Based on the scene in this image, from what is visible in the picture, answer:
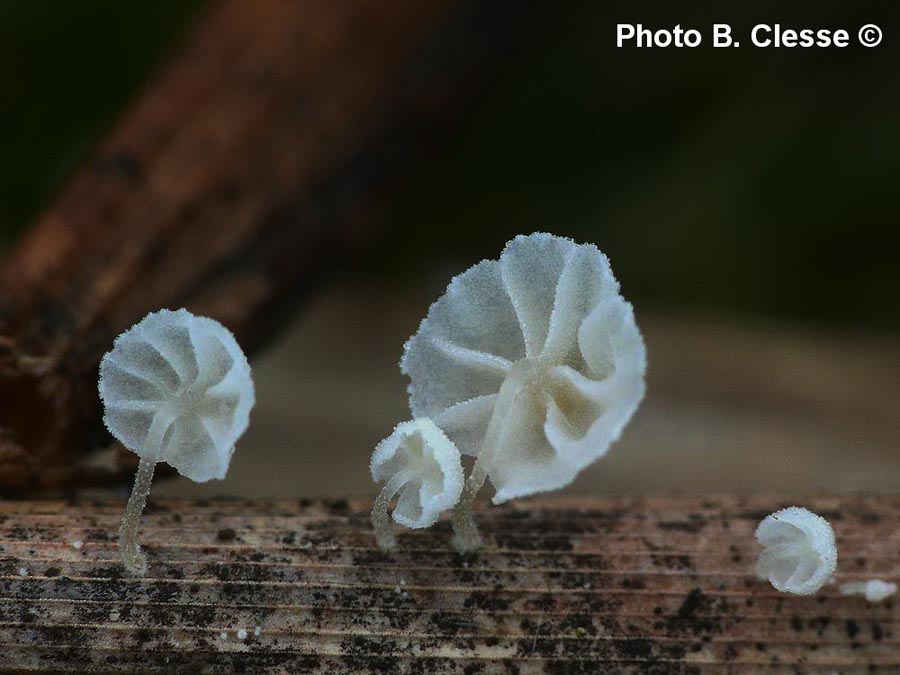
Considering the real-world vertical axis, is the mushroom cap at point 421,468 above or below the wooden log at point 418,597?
above

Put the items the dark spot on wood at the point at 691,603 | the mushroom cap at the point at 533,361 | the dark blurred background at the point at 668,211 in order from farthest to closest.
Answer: the dark blurred background at the point at 668,211 < the dark spot on wood at the point at 691,603 < the mushroom cap at the point at 533,361

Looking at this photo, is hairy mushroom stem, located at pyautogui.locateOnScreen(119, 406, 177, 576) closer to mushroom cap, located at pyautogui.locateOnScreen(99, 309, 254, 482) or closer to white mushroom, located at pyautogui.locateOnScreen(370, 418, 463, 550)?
mushroom cap, located at pyautogui.locateOnScreen(99, 309, 254, 482)

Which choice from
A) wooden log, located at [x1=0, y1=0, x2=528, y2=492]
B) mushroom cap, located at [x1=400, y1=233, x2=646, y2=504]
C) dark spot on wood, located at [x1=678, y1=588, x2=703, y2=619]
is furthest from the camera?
wooden log, located at [x1=0, y1=0, x2=528, y2=492]

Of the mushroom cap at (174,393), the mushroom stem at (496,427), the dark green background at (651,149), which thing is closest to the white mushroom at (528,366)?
the mushroom stem at (496,427)

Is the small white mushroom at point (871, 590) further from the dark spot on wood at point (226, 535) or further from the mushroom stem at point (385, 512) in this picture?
the dark spot on wood at point (226, 535)

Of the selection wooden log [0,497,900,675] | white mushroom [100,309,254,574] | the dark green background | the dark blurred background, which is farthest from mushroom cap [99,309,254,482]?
the dark green background

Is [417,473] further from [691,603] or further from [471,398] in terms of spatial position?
[691,603]

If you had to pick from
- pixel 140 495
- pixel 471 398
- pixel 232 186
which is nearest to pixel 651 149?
pixel 232 186

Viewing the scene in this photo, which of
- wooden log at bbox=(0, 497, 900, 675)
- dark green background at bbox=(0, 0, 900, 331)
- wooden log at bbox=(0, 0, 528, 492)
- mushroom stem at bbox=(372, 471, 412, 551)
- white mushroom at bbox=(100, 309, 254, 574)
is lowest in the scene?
wooden log at bbox=(0, 497, 900, 675)
